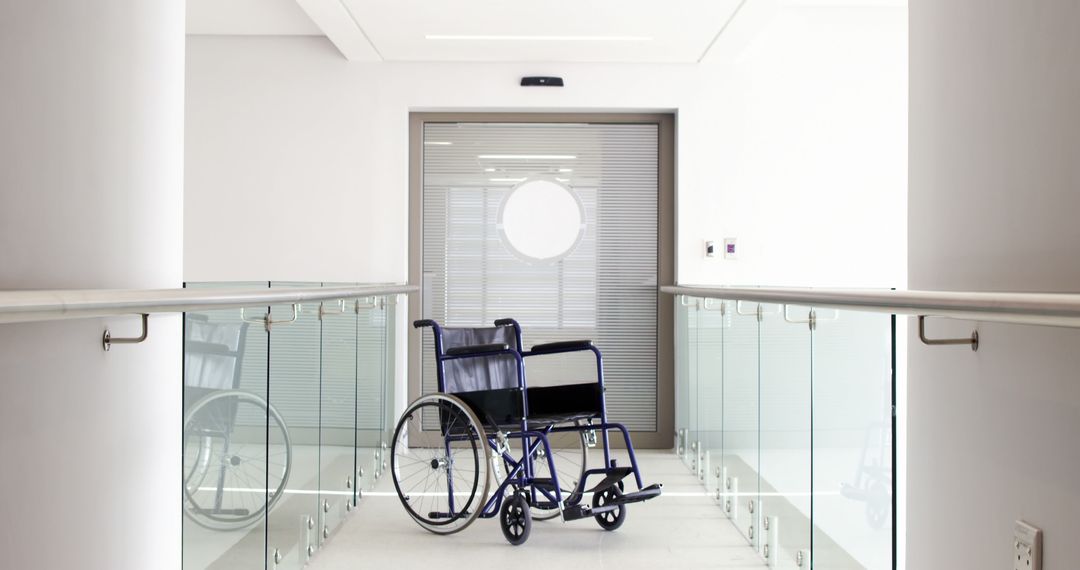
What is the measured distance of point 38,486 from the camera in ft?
5.56

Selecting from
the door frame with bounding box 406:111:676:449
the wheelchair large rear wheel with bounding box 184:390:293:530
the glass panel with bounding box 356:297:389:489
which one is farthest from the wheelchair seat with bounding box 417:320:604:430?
the door frame with bounding box 406:111:676:449

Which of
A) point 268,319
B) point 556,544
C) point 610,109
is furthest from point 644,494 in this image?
point 610,109

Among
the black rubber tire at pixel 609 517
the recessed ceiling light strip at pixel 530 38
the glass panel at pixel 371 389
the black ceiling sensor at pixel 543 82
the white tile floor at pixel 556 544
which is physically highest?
the recessed ceiling light strip at pixel 530 38

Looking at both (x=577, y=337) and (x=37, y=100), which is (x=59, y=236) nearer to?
(x=37, y=100)

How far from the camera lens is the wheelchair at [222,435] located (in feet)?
7.29

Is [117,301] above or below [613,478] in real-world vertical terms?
above

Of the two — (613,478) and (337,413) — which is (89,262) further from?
(613,478)

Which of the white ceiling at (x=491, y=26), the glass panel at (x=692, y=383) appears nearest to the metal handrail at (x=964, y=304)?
the glass panel at (x=692, y=383)

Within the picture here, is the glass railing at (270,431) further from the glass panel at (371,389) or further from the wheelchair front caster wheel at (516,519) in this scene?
the wheelchair front caster wheel at (516,519)

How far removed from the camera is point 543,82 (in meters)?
6.07

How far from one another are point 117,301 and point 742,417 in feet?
9.48

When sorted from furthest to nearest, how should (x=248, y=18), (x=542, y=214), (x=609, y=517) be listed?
(x=542, y=214), (x=248, y=18), (x=609, y=517)

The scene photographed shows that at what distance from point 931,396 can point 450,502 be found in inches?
86.0

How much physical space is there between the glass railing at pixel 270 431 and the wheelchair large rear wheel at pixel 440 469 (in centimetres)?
25
